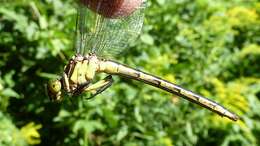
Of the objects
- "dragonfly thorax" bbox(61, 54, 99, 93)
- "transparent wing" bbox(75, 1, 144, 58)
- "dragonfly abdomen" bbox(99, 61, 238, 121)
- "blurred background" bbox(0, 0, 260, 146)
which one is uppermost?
"transparent wing" bbox(75, 1, 144, 58)

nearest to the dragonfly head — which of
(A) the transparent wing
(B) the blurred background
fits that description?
(A) the transparent wing

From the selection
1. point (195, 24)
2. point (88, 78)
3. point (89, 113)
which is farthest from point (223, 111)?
point (195, 24)

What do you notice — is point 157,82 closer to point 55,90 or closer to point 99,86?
point 99,86

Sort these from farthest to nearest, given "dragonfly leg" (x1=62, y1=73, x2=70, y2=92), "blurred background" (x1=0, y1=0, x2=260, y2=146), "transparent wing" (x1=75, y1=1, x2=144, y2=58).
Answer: "blurred background" (x1=0, y1=0, x2=260, y2=146) → "transparent wing" (x1=75, y1=1, x2=144, y2=58) → "dragonfly leg" (x1=62, y1=73, x2=70, y2=92)

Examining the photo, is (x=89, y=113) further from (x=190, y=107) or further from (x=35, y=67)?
(x=190, y=107)

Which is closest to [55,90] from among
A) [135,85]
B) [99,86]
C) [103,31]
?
[99,86]

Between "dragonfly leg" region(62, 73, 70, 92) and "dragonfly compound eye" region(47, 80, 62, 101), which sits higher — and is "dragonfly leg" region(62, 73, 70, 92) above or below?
above

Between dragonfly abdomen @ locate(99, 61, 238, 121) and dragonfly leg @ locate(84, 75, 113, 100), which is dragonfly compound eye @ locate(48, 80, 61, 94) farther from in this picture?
dragonfly abdomen @ locate(99, 61, 238, 121)

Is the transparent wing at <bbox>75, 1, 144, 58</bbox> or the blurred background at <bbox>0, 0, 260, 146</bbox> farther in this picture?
the blurred background at <bbox>0, 0, 260, 146</bbox>
